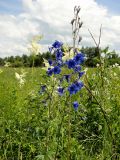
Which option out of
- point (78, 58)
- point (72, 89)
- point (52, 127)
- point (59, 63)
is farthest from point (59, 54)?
point (52, 127)

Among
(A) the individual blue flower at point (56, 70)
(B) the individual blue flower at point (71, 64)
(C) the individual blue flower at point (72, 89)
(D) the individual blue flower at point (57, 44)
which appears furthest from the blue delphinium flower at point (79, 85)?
(D) the individual blue flower at point (57, 44)

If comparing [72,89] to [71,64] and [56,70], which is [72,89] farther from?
[56,70]

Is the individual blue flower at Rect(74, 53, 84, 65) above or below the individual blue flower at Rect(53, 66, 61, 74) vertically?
above

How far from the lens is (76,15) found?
321cm

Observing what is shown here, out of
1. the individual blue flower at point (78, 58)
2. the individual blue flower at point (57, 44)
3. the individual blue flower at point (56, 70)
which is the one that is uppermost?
the individual blue flower at point (57, 44)

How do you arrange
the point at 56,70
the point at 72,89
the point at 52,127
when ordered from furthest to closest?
the point at 52,127 → the point at 56,70 → the point at 72,89

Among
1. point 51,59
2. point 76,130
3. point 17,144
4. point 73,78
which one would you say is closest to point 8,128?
point 17,144

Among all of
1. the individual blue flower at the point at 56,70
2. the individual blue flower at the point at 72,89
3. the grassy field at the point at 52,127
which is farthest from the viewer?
the grassy field at the point at 52,127

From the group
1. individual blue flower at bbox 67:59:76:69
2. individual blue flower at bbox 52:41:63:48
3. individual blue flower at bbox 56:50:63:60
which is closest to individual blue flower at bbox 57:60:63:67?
individual blue flower at bbox 56:50:63:60

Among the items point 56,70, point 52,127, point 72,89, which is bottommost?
point 52,127

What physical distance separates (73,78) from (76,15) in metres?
0.53

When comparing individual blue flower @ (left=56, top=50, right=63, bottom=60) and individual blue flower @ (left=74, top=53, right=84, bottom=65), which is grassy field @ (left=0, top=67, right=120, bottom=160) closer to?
individual blue flower @ (left=56, top=50, right=63, bottom=60)

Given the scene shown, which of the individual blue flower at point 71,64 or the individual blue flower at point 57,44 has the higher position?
the individual blue flower at point 57,44

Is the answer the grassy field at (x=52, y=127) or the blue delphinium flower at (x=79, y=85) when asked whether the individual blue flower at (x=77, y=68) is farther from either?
the grassy field at (x=52, y=127)
